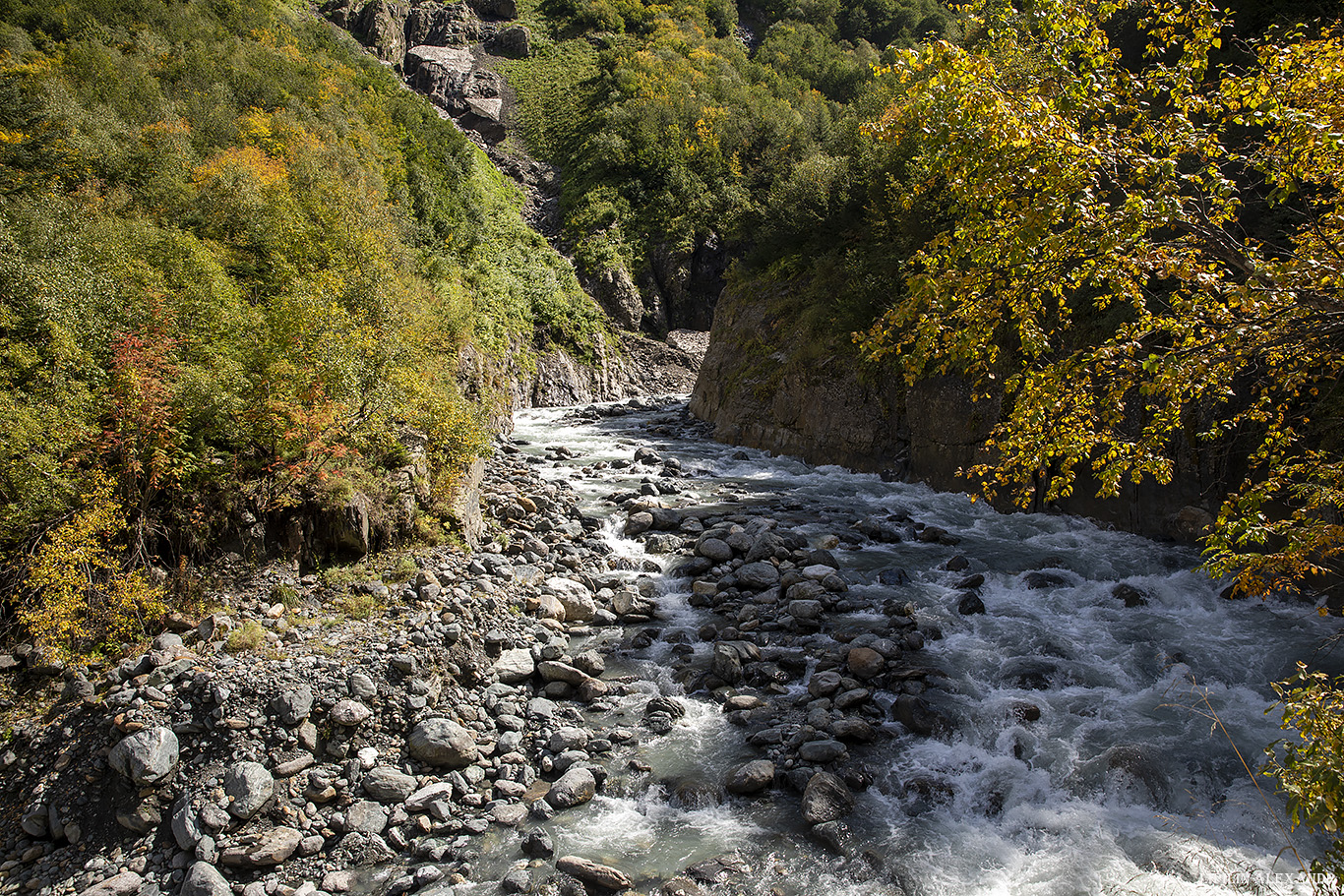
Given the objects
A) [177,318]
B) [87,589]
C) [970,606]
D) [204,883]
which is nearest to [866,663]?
[970,606]

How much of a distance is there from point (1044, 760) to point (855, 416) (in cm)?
1538

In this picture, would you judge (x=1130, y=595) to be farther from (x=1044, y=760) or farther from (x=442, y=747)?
(x=442, y=747)

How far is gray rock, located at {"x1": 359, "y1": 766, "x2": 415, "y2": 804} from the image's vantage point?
7.43m

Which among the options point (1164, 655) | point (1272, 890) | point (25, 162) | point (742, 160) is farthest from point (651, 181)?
point (1272, 890)

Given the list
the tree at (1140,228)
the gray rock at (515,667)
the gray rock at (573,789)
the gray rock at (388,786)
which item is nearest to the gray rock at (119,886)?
the gray rock at (388,786)

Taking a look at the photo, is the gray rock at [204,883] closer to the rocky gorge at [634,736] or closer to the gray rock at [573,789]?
the rocky gorge at [634,736]

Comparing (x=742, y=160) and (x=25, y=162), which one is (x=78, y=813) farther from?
(x=742, y=160)

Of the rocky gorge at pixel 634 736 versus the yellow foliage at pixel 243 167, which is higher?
the yellow foliage at pixel 243 167

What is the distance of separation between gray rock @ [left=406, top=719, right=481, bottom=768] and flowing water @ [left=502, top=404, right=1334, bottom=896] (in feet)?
5.07

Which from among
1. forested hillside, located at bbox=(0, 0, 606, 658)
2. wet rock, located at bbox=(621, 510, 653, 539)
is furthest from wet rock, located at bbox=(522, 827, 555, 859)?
wet rock, located at bbox=(621, 510, 653, 539)

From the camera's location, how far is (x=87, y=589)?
8.18 m

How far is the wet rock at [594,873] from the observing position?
6465 mm

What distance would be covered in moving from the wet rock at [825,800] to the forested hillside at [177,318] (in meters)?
8.14

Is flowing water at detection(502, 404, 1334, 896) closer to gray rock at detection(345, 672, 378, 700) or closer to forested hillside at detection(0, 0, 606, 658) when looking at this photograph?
gray rock at detection(345, 672, 378, 700)
